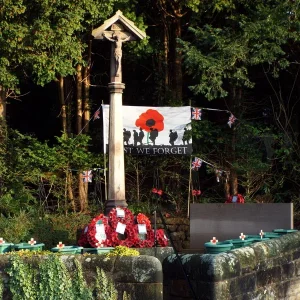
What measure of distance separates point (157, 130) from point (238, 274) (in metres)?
11.6

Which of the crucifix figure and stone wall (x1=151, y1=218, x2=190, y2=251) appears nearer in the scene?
the crucifix figure

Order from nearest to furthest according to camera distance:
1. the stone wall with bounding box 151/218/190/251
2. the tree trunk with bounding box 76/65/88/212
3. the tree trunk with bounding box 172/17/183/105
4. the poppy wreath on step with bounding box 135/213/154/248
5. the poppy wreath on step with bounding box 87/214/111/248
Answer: the poppy wreath on step with bounding box 87/214/111/248, the poppy wreath on step with bounding box 135/213/154/248, the stone wall with bounding box 151/218/190/251, the tree trunk with bounding box 76/65/88/212, the tree trunk with bounding box 172/17/183/105

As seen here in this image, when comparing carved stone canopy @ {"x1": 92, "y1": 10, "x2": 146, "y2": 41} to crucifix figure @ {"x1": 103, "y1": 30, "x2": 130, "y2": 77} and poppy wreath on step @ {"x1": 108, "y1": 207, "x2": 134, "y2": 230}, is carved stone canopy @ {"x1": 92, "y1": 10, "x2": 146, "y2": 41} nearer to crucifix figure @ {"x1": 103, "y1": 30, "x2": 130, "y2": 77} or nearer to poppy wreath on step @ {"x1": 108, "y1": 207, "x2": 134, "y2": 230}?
crucifix figure @ {"x1": 103, "y1": 30, "x2": 130, "y2": 77}

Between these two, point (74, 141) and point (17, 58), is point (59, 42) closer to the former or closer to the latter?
point (17, 58)

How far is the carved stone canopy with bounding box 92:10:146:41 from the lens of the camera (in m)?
14.4

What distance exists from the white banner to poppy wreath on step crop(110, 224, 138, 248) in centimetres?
594

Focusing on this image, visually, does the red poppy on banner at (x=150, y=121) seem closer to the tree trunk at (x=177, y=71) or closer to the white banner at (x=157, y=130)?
the white banner at (x=157, y=130)

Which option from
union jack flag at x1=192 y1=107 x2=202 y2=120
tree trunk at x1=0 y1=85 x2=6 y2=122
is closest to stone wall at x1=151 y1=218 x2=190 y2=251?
union jack flag at x1=192 y1=107 x2=202 y2=120

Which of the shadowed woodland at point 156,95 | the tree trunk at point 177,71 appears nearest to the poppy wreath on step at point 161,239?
the shadowed woodland at point 156,95

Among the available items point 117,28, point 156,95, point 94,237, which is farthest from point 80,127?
point 94,237

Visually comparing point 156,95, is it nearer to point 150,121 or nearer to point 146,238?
point 150,121

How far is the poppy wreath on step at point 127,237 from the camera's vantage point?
40.2 feet

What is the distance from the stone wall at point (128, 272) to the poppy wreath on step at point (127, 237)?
18.0 feet

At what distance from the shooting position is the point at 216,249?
27.3 feet
